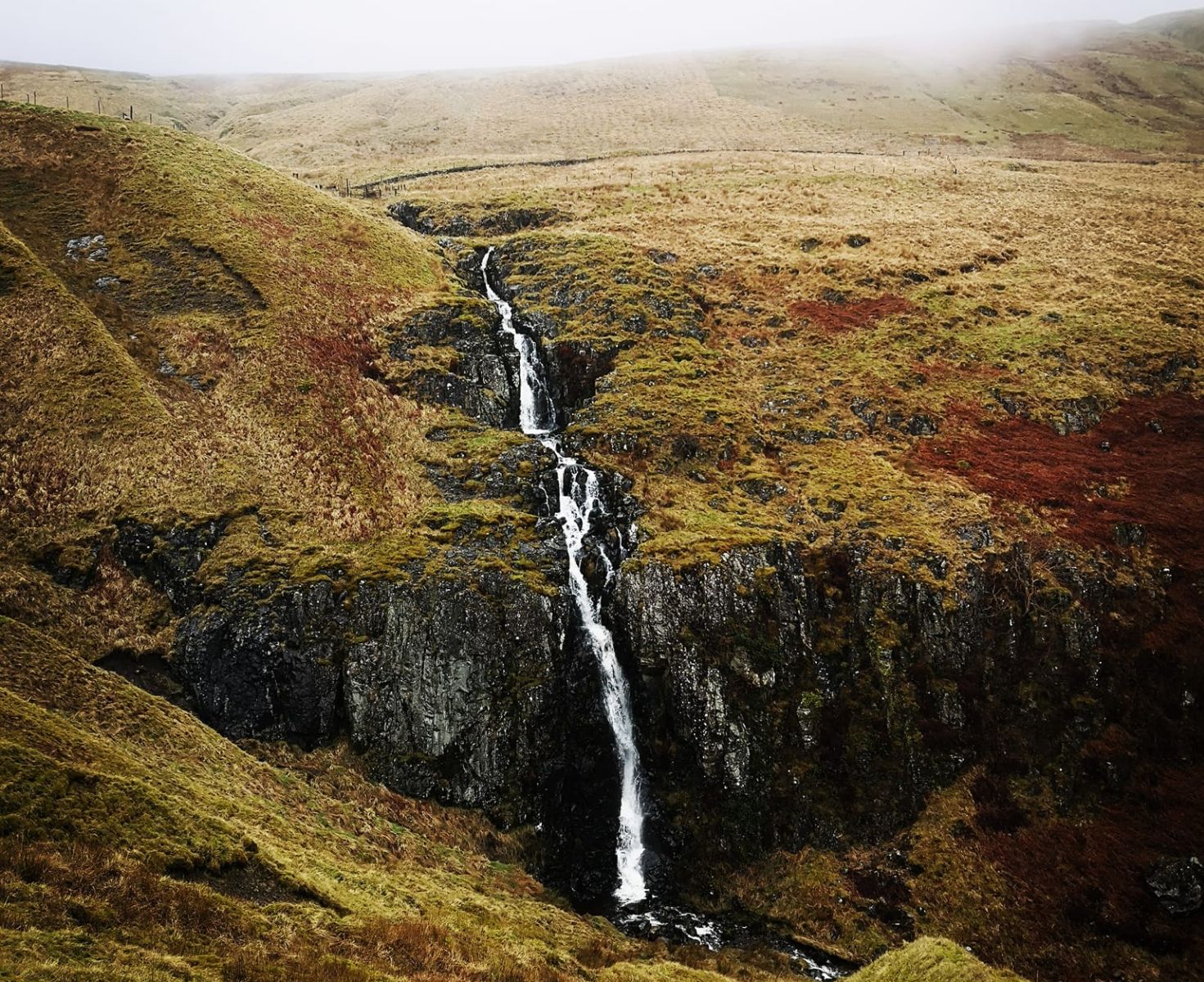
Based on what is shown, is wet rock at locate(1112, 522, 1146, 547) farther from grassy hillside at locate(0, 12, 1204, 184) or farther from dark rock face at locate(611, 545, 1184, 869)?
grassy hillside at locate(0, 12, 1204, 184)

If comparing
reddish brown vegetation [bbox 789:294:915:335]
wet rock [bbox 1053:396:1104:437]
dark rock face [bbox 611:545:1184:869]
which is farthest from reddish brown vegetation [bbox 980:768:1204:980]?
reddish brown vegetation [bbox 789:294:915:335]

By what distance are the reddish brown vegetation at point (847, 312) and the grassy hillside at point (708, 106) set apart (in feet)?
211

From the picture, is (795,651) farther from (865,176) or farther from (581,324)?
(865,176)

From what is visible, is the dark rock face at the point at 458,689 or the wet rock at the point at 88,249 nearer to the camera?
the dark rock face at the point at 458,689

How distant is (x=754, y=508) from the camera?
36.8 metres

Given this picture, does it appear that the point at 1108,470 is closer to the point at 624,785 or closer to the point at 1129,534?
the point at 1129,534

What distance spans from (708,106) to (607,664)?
5122 inches

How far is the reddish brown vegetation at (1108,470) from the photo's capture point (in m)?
34.1

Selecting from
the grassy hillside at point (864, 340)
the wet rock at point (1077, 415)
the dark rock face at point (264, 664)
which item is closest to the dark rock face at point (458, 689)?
the dark rock face at point (264, 664)

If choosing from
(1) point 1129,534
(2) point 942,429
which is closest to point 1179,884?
(1) point 1129,534

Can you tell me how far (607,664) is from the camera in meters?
31.8

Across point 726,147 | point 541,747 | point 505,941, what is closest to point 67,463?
point 541,747

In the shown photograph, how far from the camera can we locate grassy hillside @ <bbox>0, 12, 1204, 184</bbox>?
373 feet

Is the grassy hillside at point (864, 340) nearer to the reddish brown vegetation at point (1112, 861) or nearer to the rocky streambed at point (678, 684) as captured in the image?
the rocky streambed at point (678, 684)
